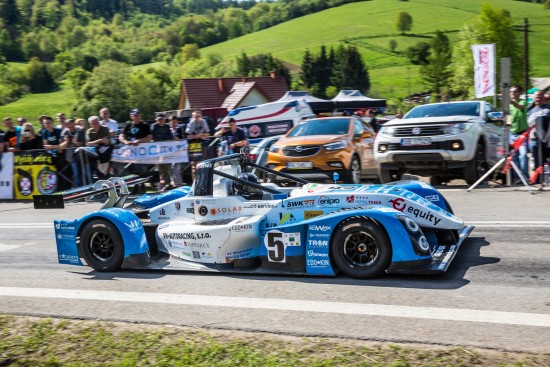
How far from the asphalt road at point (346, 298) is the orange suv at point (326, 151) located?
224 inches

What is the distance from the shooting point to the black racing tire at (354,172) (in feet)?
48.1

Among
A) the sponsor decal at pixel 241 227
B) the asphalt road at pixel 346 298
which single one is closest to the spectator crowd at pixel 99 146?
the asphalt road at pixel 346 298

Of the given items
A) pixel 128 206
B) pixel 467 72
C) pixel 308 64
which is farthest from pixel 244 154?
pixel 308 64

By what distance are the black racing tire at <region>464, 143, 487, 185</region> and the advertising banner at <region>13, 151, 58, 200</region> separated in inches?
394

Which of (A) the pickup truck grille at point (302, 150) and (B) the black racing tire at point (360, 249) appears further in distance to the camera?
(A) the pickup truck grille at point (302, 150)

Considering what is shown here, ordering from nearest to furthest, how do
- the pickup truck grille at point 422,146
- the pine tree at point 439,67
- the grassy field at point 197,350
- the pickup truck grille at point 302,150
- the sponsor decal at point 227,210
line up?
the grassy field at point 197,350 → the sponsor decal at point 227,210 → the pickup truck grille at point 422,146 → the pickup truck grille at point 302,150 → the pine tree at point 439,67

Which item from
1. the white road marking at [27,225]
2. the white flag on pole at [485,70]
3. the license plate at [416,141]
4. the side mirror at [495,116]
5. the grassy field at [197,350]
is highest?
the white flag on pole at [485,70]

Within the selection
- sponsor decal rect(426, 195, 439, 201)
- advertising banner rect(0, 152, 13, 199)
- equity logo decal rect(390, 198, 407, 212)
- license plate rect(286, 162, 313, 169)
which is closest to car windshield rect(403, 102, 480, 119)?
license plate rect(286, 162, 313, 169)

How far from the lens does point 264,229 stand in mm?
7164

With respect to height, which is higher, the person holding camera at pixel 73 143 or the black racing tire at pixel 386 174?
the person holding camera at pixel 73 143

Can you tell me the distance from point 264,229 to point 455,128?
7158mm

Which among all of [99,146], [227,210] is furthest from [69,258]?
[99,146]

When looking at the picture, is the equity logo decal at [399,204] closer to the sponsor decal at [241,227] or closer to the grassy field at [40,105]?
the sponsor decal at [241,227]

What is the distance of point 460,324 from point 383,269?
1.41m
